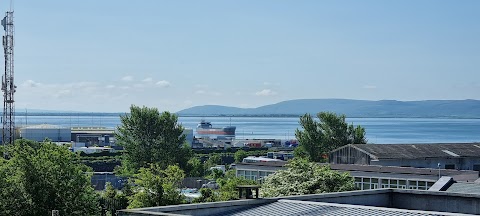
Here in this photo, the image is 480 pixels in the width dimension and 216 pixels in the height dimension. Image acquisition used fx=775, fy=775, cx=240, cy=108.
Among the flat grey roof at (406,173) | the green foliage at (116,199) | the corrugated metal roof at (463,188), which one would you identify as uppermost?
the corrugated metal roof at (463,188)

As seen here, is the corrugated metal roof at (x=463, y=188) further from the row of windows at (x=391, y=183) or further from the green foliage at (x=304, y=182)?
the row of windows at (x=391, y=183)

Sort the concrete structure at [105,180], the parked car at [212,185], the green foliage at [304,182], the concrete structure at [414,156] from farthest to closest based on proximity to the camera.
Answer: the concrete structure at [105,180]
the parked car at [212,185]
the concrete structure at [414,156]
the green foliage at [304,182]

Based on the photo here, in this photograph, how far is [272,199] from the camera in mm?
21828

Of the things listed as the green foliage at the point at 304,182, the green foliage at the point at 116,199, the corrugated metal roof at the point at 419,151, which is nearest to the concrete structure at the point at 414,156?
the corrugated metal roof at the point at 419,151

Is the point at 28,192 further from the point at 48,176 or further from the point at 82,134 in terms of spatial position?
the point at 82,134

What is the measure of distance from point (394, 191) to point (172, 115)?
195ft

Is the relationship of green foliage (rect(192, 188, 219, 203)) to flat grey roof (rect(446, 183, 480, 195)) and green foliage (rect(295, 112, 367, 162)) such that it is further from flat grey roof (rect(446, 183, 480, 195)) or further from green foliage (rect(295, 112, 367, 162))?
green foliage (rect(295, 112, 367, 162))

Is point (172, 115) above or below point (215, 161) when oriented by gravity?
above

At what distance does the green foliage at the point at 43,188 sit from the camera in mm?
32562

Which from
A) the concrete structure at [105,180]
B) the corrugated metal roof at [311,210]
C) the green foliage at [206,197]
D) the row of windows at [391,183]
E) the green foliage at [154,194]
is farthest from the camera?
the concrete structure at [105,180]

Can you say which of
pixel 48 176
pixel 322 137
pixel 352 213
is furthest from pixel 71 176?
pixel 322 137

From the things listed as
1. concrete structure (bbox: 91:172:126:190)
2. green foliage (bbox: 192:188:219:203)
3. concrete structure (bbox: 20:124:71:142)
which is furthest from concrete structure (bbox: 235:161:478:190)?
concrete structure (bbox: 20:124:71:142)

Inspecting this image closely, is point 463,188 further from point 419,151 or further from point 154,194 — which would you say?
point 419,151

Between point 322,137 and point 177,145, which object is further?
point 322,137
